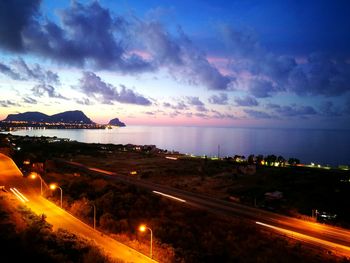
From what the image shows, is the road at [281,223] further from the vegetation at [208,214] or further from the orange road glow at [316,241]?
the vegetation at [208,214]

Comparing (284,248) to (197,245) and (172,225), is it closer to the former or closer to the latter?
(197,245)

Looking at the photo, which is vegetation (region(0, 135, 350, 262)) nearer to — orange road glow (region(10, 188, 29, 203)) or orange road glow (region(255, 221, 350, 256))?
orange road glow (region(255, 221, 350, 256))

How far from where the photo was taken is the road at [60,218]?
2651 cm

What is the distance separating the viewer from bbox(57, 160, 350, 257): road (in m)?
30.7

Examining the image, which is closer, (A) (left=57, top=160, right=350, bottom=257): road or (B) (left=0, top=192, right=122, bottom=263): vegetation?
(B) (left=0, top=192, right=122, bottom=263): vegetation

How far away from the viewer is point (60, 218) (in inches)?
1390

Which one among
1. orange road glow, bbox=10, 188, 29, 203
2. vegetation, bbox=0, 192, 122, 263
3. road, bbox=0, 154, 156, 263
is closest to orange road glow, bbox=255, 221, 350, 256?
road, bbox=0, 154, 156, 263

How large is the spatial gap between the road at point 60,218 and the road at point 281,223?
15.6 m

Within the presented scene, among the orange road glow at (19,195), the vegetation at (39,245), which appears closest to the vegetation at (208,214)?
the orange road glow at (19,195)

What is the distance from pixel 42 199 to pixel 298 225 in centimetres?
3200

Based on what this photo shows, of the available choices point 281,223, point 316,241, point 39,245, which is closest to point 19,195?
point 39,245

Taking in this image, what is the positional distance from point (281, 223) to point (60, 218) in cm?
2423

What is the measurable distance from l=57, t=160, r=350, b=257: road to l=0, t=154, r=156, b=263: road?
1564 centimetres

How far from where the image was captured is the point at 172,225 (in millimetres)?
35219
